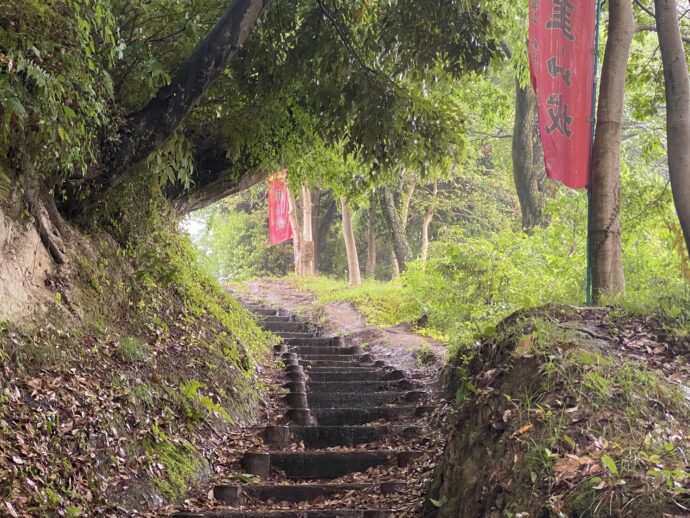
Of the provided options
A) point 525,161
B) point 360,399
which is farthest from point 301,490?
point 525,161

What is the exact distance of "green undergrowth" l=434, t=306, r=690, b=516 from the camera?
3596 millimetres

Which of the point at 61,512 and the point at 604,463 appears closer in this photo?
the point at 604,463

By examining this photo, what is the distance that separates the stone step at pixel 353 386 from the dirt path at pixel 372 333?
20.6 inches

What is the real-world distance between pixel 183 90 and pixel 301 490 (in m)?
3.86

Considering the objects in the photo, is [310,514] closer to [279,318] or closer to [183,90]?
[183,90]

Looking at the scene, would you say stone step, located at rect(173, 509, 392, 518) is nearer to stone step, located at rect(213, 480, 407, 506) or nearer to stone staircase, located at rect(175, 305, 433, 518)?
stone staircase, located at rect(175, 305, 433, 518)

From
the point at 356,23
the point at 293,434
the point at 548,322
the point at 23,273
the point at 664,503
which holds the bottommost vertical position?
the point at 293,434

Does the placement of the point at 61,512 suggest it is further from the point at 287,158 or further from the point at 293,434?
the point at 287,158

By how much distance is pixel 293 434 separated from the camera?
27.0ft

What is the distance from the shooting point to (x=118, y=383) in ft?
20.4

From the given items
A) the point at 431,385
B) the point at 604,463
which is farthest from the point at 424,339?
the point at 604,463

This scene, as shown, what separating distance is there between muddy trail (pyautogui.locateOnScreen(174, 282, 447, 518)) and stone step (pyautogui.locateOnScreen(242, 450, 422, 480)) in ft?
0.03

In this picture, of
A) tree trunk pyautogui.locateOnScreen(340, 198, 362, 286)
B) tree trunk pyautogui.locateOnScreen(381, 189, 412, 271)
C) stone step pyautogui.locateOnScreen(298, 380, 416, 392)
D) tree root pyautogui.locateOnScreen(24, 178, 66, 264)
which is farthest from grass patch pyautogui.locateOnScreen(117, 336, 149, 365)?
tree trunk pyautogui.locateOnScreen(340, 198, 362, 286)

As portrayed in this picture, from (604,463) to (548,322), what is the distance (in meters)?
2.06
